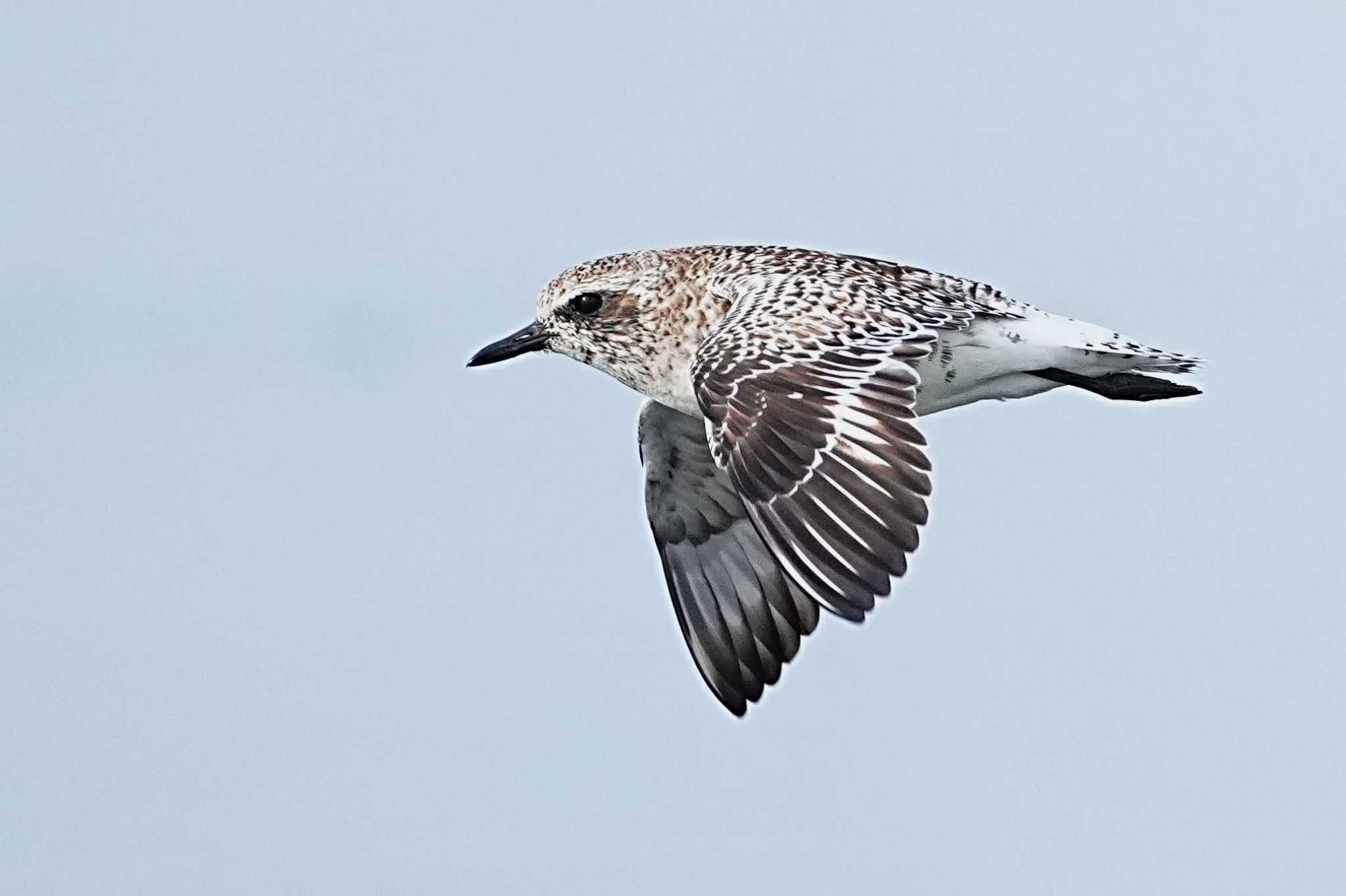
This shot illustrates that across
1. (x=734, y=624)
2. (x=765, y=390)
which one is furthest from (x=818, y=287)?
(x=734, y=624)

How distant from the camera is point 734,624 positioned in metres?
19.7

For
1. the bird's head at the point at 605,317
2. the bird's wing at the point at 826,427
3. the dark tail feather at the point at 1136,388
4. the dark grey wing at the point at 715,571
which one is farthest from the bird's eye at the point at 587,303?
the dark tail feather at the point at 1136,388

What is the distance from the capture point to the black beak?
2003cm

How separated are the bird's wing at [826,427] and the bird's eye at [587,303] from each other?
1928 mm

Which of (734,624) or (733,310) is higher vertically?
(733,310)

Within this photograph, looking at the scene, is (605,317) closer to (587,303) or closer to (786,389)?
(587,303)

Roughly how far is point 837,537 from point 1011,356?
144 inches

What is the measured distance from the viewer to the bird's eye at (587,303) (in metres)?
19.5

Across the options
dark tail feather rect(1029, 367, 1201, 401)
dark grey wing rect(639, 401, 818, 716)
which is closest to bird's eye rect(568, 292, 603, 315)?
dark grey wing rect(639, 401, 818, 716)

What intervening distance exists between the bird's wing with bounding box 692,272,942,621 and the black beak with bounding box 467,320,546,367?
2.61m

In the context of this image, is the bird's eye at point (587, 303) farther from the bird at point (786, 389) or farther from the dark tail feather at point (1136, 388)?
the dark tail feather at point (1136, 388)

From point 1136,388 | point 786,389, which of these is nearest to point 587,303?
point 786,389

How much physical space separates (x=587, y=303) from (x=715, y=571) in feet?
8.15

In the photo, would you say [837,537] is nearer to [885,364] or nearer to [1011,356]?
[885,364]
